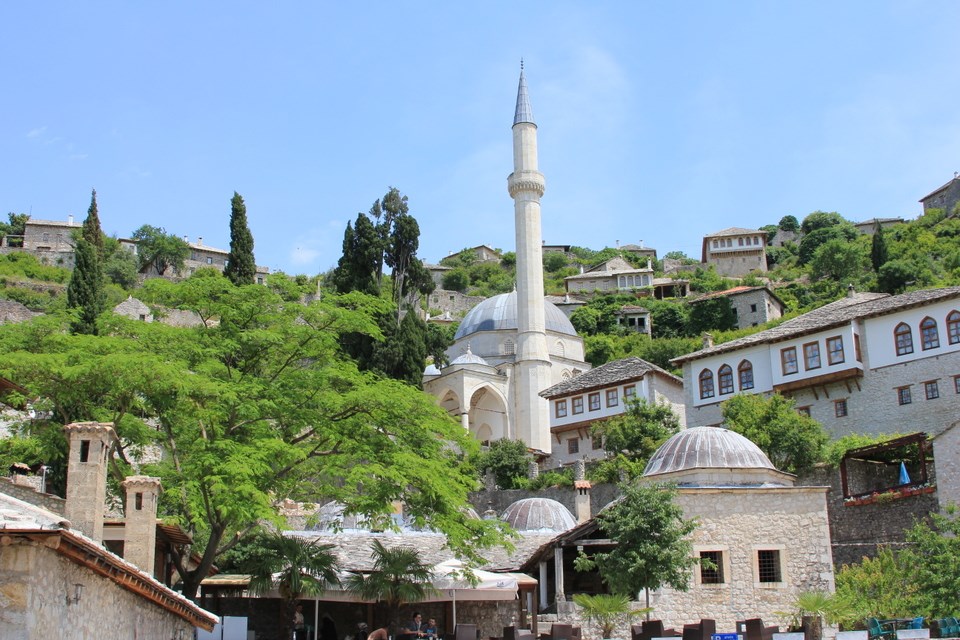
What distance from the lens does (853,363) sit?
3591 centimetres

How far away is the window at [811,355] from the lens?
122 ft

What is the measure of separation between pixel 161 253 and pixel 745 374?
216ft

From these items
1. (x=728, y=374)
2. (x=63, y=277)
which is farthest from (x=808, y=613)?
(x=63, y=277)

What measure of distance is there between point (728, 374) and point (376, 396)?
24653 millimetres

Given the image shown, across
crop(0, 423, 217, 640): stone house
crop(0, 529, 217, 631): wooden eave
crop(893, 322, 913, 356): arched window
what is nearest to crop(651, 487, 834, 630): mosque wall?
crop(0, 423, 217, 640): stone house

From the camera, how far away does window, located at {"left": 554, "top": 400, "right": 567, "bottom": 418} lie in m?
46.2

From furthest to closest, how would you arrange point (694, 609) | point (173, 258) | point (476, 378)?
point (173, 258), point (476, 378), point (694, 609)

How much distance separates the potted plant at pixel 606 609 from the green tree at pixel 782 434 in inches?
451

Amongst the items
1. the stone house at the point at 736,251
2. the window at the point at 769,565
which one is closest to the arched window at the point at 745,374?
the window at the point at 769,565

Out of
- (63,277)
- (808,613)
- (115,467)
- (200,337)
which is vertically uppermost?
(63,277)

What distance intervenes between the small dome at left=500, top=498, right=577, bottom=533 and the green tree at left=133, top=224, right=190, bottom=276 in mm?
70099

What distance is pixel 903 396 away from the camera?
35.1 m

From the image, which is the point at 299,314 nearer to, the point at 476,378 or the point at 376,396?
the point at 376,396

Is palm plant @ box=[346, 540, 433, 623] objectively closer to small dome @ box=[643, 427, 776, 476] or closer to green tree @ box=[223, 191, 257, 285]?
small dome @ box=[643, 427, 776, 476]
